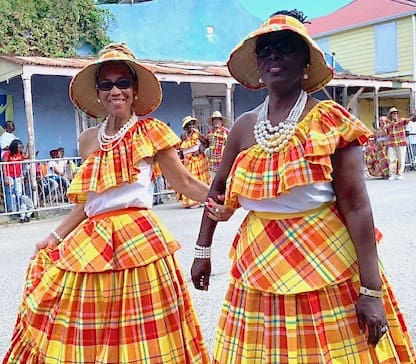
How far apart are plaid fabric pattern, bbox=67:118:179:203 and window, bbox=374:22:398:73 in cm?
2330

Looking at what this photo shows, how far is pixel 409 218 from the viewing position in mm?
9164

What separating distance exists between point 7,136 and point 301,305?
11.0 metres

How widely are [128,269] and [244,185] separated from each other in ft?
2.94

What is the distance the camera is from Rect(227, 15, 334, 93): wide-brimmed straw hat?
2289 mm

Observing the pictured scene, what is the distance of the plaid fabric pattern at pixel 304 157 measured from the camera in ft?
7.07

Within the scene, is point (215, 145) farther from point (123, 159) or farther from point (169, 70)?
point (123, 159)

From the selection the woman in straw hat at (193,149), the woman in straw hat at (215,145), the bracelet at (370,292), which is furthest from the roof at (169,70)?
the bracelet at (370,292)

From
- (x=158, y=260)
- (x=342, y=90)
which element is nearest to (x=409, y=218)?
(x=158, y=260)

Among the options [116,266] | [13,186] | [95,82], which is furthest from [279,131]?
[13,186]

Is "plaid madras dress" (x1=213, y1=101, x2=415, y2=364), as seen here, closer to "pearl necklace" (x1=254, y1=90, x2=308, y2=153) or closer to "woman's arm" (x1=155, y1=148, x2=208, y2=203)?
"pearl necklace" (x1=254, y1=90, x2=308, y2=153)

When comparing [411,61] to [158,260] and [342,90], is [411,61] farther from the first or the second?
[158,260]

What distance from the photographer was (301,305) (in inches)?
86.9

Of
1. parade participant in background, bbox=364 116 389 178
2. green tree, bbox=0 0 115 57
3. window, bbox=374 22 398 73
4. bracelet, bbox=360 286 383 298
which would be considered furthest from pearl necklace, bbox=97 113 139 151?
window, bbox=374 22 398 73

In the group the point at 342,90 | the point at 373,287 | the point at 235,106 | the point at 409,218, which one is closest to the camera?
the point at 373,287
